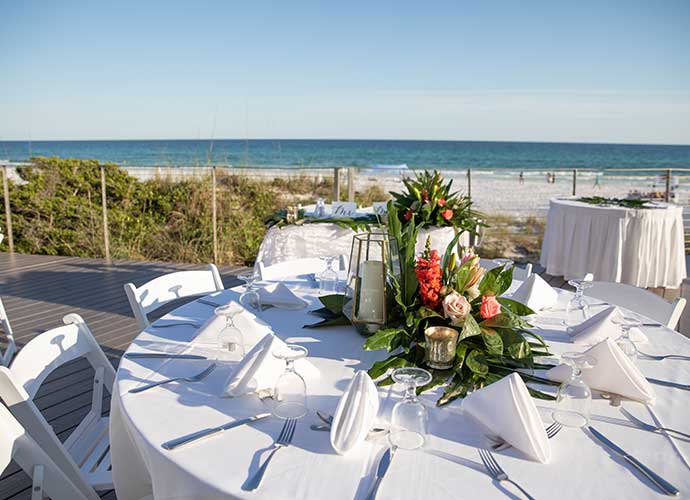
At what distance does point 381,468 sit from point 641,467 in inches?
19.3

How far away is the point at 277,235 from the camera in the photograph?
429 cm

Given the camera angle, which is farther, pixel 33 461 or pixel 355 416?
pixel 33 461

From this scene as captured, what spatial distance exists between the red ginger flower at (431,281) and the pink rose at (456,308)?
7 cm

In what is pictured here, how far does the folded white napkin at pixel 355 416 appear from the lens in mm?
964

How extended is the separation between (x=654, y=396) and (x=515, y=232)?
31.8 feet

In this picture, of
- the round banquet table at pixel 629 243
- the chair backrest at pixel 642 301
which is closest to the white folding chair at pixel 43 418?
the chair backrest at pixel 642 301

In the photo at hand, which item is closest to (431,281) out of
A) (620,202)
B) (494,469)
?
(494,469)

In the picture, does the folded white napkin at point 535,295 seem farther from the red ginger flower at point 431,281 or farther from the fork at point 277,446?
the fork at point 277,446

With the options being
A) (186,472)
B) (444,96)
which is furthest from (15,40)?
(186,472)

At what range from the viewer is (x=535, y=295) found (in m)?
1.95

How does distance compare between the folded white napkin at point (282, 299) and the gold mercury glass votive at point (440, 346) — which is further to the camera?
the folded white napkin at point (282, 299)

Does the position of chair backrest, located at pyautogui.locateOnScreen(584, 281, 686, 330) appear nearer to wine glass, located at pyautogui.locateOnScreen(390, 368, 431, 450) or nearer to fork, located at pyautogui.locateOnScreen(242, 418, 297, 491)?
wine glass, located at pyautogui.locateOnScreen(390, 368, 431, 450)

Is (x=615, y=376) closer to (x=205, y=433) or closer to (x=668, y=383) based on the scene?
(x=668, y=383)

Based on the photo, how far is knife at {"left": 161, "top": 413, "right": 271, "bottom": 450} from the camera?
99cm
